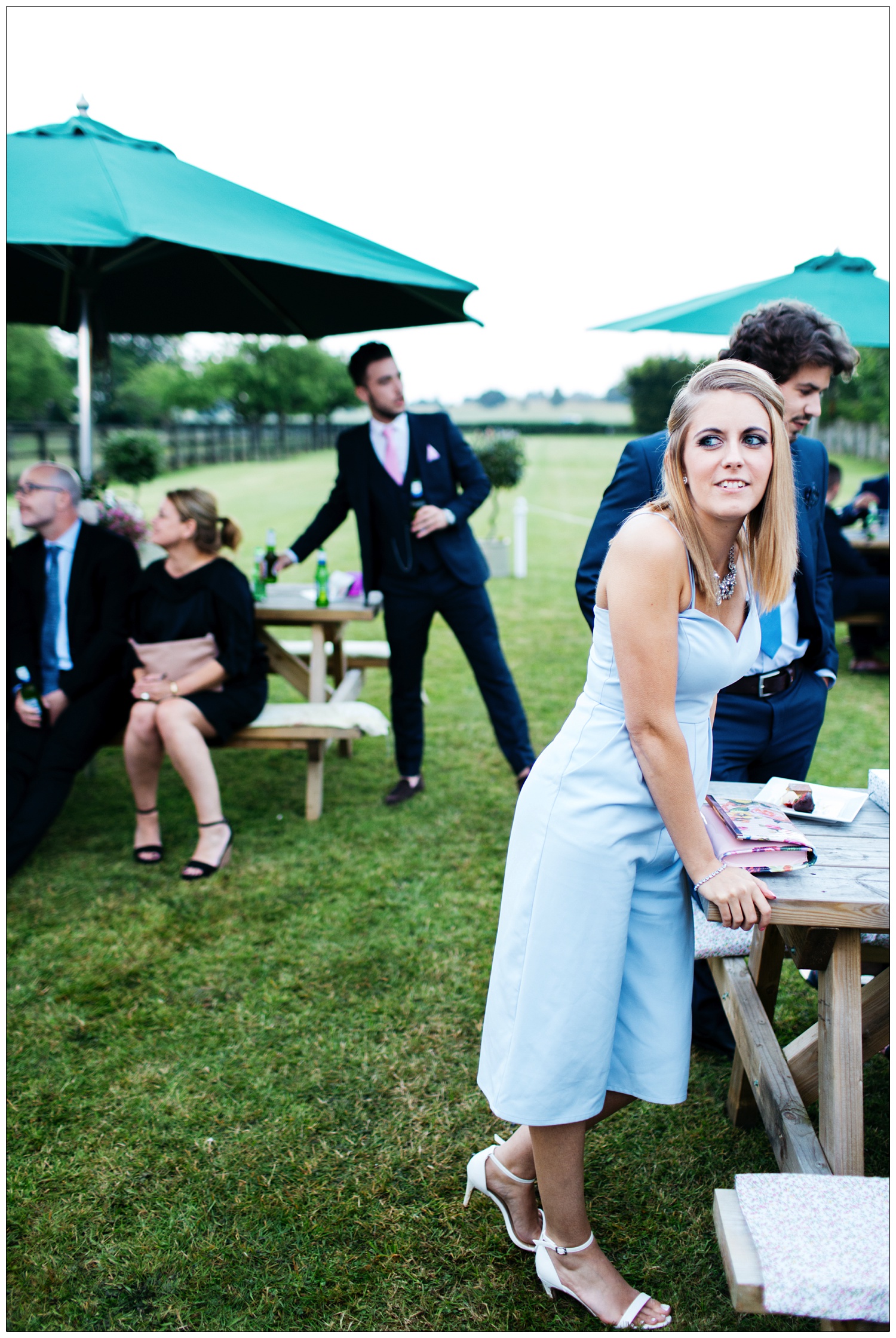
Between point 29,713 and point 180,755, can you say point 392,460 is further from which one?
point 29,713

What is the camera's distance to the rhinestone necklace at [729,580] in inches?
64.2

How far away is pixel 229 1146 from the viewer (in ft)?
7.80

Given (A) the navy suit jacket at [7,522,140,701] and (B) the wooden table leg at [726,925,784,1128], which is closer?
(B) the wooden table leg at [726,925,784,1128]

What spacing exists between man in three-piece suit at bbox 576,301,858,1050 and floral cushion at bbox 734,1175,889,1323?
1.19m

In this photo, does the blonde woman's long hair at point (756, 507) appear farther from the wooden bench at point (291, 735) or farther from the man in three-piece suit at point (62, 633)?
the man in three-piece suit at point (62, 633)

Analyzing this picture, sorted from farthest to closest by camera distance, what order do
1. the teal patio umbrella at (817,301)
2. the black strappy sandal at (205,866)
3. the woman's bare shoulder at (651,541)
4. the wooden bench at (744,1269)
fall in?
1. the teal patio umbrella at (817,301)
2. the black strappy sandal at (205,866)
3. the woman's bare shoulder at (651,541)
4. the wooden bench at (744,1269)

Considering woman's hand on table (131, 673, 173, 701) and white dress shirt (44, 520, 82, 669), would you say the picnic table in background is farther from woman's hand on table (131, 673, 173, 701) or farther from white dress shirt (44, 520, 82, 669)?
white dress shirt (44, 520, 82, 669)

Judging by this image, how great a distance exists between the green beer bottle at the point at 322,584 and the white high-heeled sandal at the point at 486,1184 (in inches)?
116

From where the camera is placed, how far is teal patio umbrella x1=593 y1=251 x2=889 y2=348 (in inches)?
191

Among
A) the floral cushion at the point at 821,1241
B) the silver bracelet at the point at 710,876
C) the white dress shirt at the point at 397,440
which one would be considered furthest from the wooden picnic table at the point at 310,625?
the floral cushion at the point at 821,1241

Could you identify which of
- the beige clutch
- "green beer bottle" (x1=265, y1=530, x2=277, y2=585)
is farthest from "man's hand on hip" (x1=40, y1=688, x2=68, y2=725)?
"green beer bottle" (x1=265, y1=530, x2=277, y2=585)

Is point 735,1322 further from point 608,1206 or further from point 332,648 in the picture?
point 332,648

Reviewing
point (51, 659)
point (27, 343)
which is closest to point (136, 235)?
point (51, 659)

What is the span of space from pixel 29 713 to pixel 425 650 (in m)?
1.83
